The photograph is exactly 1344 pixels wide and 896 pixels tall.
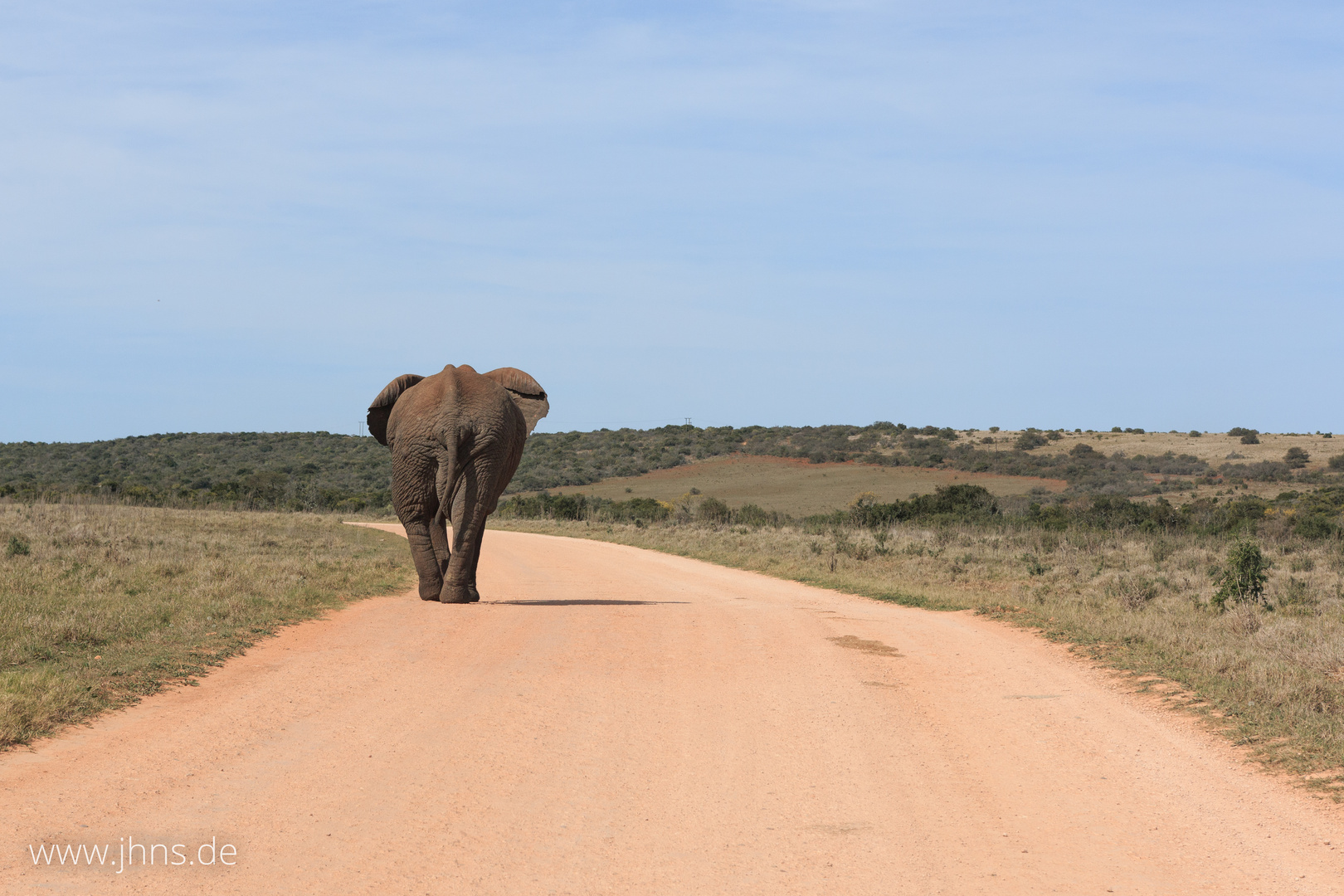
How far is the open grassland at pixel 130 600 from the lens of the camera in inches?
299

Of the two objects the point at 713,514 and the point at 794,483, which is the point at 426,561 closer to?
the point at 713,514

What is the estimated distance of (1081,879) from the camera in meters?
4.75

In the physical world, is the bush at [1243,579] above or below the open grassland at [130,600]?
above

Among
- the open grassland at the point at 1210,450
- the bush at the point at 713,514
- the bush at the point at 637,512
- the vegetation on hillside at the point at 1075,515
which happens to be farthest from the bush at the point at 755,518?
the open grassland at the point at 1210,450

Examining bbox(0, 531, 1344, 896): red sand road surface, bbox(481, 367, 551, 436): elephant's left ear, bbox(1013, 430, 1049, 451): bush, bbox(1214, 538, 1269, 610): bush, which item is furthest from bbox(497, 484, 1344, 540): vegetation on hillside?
bbox(1013, 430, 1049, 451): bush

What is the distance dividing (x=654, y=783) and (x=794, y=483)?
69892 mm

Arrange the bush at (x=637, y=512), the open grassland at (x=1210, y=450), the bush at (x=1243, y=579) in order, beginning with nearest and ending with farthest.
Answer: the bush at (x=1243, y=579), the bush at (x=637, y=512), the open grassland at (x=1210, y=450)

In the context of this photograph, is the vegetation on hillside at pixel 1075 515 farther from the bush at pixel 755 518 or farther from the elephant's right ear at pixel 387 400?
the elephant's right ear at pixel 387 400

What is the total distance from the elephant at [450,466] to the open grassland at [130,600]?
4.75 feet

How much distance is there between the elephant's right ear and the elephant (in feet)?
1.68

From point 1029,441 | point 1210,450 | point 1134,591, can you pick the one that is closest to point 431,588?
point 1134,591

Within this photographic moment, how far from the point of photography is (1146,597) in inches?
650

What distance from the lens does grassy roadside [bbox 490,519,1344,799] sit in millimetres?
7957

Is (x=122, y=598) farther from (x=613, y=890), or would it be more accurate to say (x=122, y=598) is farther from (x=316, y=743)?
(x=613, y=890)
